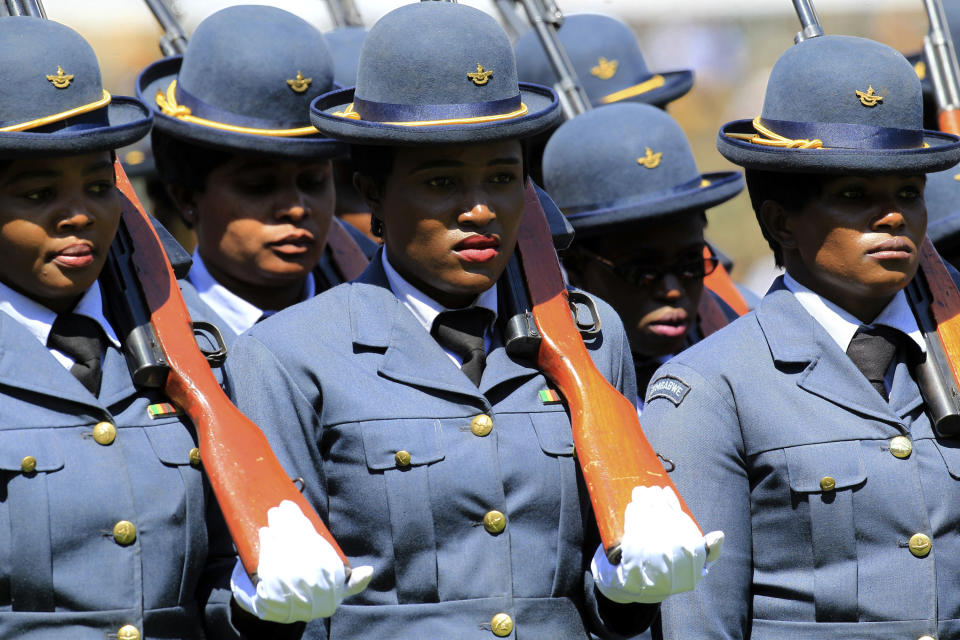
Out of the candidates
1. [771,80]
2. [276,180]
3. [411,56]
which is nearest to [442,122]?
[411,56]

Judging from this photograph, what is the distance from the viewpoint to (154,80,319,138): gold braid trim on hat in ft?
20.1

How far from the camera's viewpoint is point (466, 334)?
4.79 meters

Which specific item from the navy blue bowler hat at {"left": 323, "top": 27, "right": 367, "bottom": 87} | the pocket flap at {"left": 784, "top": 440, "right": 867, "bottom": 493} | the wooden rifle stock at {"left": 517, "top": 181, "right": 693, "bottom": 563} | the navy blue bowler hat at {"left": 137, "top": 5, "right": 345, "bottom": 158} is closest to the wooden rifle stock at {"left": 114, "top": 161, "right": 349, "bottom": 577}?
the wooden rifle stock at {"left": 517, "top": 181, "right": 693, "bottom": 563}

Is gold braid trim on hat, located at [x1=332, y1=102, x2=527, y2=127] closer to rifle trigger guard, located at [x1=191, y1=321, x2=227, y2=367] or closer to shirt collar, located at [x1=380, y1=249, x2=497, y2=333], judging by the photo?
shirt collar, located at [x1=380, y1=249, x2=497, y2=333]

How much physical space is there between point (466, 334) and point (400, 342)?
21 centimetres

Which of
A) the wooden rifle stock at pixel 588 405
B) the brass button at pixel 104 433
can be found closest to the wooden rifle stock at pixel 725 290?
the wooden rifle stock at pixel 588 405

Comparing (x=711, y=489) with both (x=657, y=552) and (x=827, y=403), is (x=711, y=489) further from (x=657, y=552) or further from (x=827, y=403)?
(x=657, y=552)

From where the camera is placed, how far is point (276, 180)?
6184 mm

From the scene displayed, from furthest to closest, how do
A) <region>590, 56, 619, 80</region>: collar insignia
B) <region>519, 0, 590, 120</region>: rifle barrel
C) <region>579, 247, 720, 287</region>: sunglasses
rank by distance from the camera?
<region>590, 56, 619, 80</region>: collar insignia < <region>519, 0, 590, 120</region>: rifle barrel < <region>579, 247, 720, 287</region>: sunglasses

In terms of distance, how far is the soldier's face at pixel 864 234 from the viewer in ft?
16.1

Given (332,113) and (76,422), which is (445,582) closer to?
(76,422)

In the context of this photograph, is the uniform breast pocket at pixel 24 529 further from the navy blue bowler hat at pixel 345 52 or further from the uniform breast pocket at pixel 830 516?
the navy blue bowler hat at pixel 345 52

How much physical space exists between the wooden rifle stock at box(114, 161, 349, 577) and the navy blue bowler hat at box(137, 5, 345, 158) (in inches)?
48.8

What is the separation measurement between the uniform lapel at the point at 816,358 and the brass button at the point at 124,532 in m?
1.87
